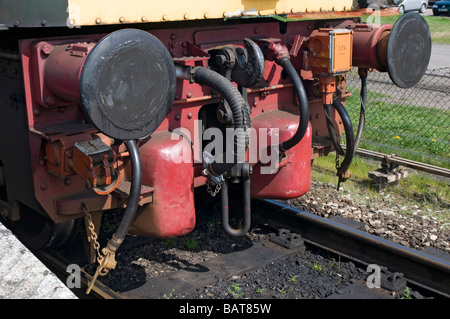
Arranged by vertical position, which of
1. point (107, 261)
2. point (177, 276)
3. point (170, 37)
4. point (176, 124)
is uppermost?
point (170, 37)

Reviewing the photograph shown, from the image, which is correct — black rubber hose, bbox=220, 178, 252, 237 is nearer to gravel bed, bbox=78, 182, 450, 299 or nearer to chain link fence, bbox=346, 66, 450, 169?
gravel bed, bbox=78, 182, 450, 299

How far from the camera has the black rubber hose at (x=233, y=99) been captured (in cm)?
319

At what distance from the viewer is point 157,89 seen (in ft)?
9.58

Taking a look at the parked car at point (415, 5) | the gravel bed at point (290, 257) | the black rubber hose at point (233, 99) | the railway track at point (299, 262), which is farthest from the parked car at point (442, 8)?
the black rubber hose at point (233, 99)

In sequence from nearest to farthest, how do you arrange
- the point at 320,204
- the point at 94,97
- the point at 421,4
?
1. the point at 94,97
2. the point at 320,204
3. the point at 421,4

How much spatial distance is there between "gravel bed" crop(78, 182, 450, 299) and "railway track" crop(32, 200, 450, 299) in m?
0.04

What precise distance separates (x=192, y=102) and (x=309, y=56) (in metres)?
0.88

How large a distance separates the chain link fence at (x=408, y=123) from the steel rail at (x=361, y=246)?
94.7 inches

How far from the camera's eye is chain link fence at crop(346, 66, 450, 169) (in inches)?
259

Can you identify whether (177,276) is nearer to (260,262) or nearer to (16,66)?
(260,262)

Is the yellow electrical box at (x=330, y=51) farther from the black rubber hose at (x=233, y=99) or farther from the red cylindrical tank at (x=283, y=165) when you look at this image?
the black rubber hose at (x=233, y=99)

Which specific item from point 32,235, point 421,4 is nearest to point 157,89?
point 32,235

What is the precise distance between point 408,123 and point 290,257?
14.5 feet

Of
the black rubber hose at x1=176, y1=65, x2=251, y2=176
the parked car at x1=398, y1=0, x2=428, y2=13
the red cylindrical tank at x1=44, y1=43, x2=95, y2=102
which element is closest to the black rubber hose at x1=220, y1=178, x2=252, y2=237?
the black rubber hose at x1=176, y1=65, x2=251, y2=176
